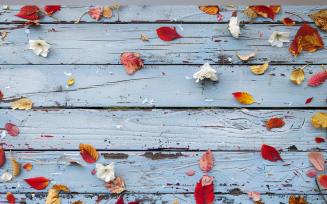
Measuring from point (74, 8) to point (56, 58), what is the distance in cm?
22

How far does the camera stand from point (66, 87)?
2.79 feet

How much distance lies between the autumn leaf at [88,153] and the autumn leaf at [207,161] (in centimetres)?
42

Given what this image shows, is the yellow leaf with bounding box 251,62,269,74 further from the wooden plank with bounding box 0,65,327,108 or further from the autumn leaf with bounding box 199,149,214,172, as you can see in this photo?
the autumn leaf with bounding box 199,149,214,172

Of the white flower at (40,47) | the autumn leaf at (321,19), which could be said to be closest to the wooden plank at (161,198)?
the white flower at (40,47)

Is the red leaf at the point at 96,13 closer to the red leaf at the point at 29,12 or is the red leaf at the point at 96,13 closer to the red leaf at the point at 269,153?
the red leaf at the point at 29,12

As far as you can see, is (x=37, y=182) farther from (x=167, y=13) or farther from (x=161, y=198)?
(x=167, y=13)

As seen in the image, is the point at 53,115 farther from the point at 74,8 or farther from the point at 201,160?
the point at 201,160

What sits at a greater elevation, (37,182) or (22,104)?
(22,104)

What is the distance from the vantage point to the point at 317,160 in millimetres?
838

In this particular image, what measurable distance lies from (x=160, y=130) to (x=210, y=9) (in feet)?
1.74

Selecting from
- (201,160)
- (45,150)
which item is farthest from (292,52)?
(45,150)

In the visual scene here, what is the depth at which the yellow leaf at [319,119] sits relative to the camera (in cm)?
84

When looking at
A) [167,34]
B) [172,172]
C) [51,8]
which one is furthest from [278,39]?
[51,8]

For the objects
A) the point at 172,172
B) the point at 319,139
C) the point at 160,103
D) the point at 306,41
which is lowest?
the point at 172,172
